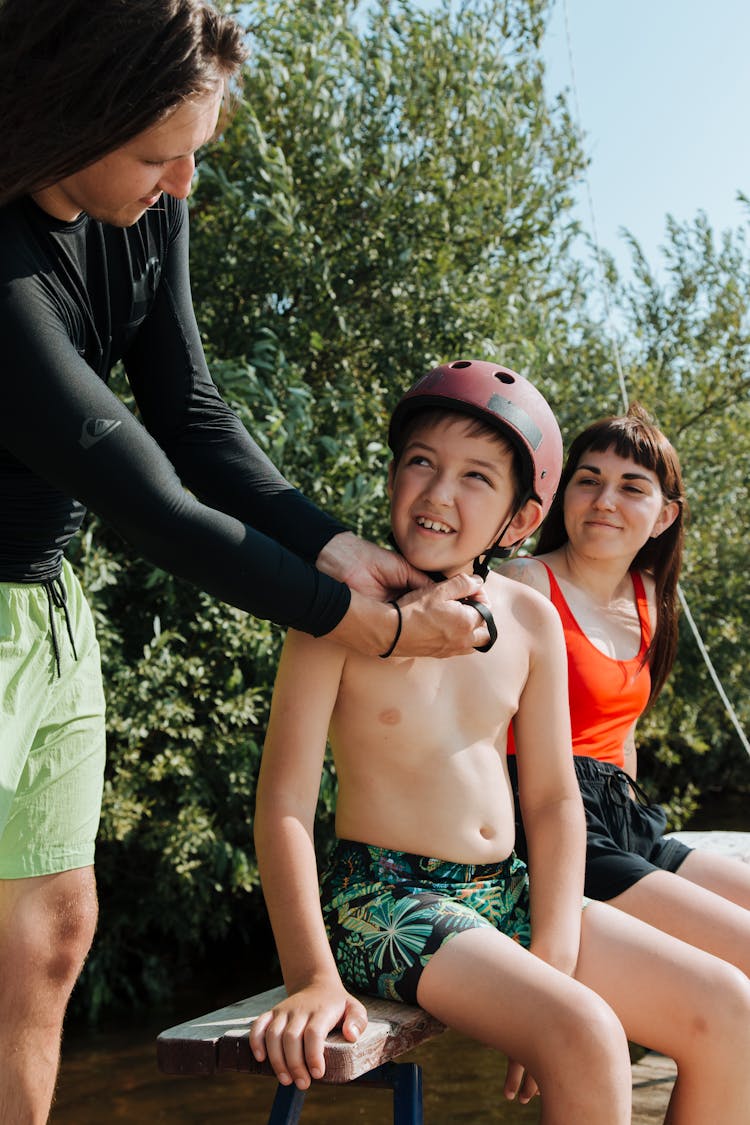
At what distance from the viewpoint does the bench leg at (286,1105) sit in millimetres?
2055

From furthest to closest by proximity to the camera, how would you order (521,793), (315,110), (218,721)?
(315,110), (218,721), (521,793)

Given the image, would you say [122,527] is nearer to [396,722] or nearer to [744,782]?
[396,722]

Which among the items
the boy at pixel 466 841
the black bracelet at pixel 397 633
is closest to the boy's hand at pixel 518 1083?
the boy at pixel 466 841

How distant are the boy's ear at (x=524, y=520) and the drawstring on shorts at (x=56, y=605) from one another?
949 mm

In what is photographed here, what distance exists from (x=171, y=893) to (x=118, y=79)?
12.8 ft

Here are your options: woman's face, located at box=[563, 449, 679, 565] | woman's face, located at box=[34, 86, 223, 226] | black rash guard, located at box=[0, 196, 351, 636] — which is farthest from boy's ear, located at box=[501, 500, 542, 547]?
woman's face, located at box=[34, 86, 223, 226]

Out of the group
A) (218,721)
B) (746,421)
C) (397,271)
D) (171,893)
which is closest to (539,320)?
(397,271)

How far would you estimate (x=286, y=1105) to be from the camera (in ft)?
6.80

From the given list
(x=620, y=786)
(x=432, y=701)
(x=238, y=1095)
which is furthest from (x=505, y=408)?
(x=238, y=1095)

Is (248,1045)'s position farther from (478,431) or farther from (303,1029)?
(478,431)

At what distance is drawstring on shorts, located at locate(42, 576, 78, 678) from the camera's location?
215 centimetres

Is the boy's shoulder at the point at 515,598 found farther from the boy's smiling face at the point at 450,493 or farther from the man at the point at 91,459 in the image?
the man at the point at 91,459

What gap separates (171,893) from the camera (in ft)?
16.7

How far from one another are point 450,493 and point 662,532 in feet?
4.27
